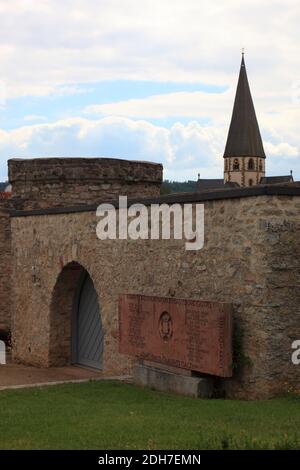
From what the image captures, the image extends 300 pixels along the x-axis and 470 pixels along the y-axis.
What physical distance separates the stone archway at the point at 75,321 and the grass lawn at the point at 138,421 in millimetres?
4362

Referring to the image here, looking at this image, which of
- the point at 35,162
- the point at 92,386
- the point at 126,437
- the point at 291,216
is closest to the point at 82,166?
the point at 35,162

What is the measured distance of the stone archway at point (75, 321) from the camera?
47.5 ft

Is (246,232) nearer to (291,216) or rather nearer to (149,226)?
(291,216)

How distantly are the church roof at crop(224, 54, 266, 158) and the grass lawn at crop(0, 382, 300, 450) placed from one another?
79.2m

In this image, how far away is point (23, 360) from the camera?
1602 cm

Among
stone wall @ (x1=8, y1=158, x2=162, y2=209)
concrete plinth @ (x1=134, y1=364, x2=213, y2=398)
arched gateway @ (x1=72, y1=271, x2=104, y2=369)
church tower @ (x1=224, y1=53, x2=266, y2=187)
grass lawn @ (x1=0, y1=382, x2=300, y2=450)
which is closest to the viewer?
grass lawn @ (x1=0, y1=382, x2=300, y2=450)

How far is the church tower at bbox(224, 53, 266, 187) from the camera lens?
8662cm

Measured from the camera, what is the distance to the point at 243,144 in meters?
91.7

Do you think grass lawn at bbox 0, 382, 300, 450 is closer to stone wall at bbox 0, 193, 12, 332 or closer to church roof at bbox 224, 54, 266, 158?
stone wall at bbox 0, 193, 12, 332

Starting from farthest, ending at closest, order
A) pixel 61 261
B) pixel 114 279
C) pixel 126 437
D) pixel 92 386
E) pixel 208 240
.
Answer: pixel 61 261 < pixel 114 279 < pixel 92 386 < pixel 208 240 < pixel 126 437
